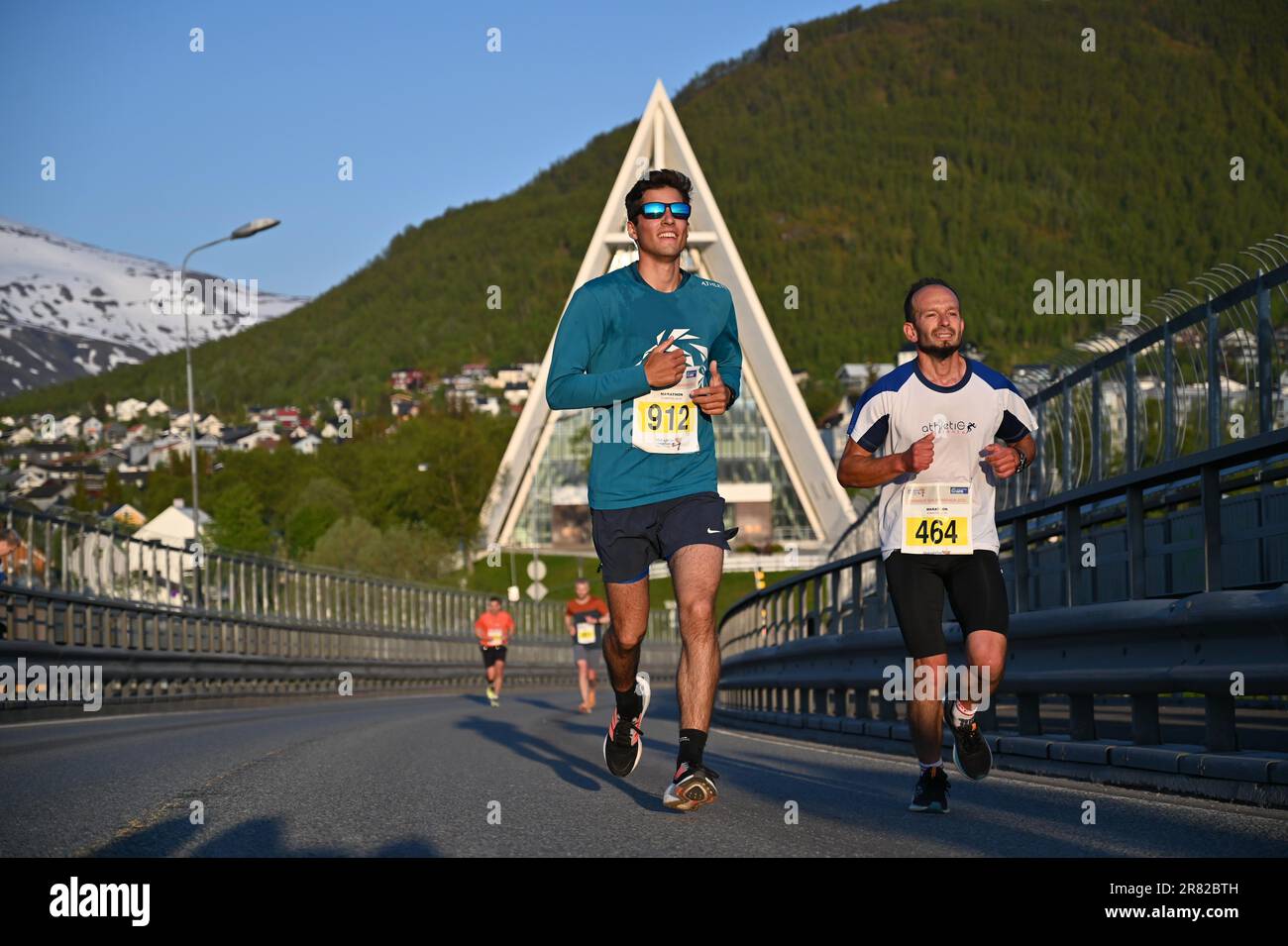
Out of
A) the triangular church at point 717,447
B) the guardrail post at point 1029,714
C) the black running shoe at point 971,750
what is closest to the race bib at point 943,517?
the black running shoe at point 971,750

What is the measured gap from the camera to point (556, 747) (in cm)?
1168

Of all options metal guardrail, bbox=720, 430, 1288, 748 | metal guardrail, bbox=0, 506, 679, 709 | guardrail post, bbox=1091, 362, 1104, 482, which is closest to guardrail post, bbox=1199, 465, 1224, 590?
metal guardrail, bbox=720, 430, 1288, 748

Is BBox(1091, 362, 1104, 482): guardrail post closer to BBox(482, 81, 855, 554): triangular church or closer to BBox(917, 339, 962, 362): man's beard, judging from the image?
BBox(917, 339, 962, 362): man's beard

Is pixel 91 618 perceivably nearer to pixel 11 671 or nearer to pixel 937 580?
pixel 11 671

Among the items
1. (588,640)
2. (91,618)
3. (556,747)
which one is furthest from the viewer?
(588,640)

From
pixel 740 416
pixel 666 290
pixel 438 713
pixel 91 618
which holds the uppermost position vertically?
pixel 740 416

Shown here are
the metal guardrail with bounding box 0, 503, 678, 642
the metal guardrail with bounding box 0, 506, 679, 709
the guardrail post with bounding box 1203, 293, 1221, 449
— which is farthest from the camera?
the metal guardrail with bounding box 0, 503, 678, 642

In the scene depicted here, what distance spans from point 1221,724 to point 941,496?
1.36m

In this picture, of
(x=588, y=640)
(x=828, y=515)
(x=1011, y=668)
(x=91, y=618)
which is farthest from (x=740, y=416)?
(x=1011, y=668)

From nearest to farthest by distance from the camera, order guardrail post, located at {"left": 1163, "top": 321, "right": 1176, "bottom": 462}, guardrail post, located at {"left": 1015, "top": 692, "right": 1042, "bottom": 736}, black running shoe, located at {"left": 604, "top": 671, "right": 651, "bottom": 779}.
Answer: black running shoe, located at {"left": 604, "top": 671, "right": 651, "bottom": 779} → guardrail post, located at {"left": 1015, "top": 692, "right": 1042, "bottom": 736} → guardrail post, located at {"left": 1163, "top": 321, "right": 1176, "bottom": 462}

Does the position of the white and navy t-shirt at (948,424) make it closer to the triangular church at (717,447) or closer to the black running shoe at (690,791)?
the black running shoe at (690,791)

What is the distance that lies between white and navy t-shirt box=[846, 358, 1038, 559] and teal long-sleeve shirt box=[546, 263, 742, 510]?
59 cm

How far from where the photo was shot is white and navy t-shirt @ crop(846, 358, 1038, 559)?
6.82 meters
